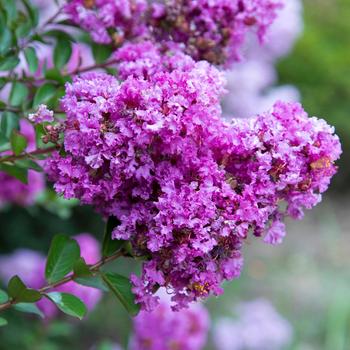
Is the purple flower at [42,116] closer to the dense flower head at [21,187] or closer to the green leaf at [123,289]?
the green leaf at [123,289]

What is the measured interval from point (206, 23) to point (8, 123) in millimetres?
372

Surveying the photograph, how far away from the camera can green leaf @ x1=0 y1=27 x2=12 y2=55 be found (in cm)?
133

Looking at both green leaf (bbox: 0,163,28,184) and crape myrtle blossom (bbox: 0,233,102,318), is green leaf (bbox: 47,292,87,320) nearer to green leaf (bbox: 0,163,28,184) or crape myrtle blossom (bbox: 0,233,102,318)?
green leaf (bbox: 0,163,28,184)

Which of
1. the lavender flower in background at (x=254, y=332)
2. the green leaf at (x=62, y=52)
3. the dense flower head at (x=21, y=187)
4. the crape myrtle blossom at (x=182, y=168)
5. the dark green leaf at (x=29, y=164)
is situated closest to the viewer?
the crape myrtle blossom at (x=182, y=168)

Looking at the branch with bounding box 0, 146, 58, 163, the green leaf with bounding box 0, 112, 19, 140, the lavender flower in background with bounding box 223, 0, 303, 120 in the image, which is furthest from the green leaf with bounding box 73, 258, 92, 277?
the lavender flower in background with bounding box 223, 0, 303, 120

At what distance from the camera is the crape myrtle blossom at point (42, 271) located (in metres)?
2.31

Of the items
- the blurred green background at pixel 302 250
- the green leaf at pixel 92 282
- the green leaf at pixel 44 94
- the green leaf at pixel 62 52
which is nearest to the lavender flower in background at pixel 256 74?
the blurred green background at pixel 302 250

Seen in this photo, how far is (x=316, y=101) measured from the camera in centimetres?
490

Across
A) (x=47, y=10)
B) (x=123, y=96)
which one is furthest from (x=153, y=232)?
(x=47, y=10)

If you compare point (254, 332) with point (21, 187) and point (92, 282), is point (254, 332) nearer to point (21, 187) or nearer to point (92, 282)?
point (21, 187)

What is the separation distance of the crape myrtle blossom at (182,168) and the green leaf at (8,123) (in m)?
0.24

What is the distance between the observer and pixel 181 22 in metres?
1.30

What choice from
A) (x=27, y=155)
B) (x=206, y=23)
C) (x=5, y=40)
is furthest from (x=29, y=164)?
(x=206, y=23)

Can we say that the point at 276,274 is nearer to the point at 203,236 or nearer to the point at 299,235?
the point at 299,235
